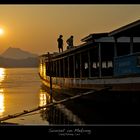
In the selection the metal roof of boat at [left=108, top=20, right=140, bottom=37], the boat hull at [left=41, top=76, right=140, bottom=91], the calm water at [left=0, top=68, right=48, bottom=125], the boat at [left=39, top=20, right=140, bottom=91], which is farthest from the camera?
the calm water at [left=0, top=68, right=48, bottom=125]

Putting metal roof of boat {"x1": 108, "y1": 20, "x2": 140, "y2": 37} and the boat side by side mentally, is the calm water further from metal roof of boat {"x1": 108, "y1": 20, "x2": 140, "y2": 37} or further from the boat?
metal roof of boat {"x1": 108, "y1": 20, "x2": 140, "y2": 37}

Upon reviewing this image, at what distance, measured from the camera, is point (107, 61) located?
13250mm

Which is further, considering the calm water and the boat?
the calm water

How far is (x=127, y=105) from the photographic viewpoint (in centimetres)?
860

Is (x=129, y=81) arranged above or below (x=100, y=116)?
above

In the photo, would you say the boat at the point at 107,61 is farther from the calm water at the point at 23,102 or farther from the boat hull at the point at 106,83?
the calm water at the point at 23,102

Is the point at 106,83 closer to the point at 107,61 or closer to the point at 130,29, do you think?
the point at 130,29

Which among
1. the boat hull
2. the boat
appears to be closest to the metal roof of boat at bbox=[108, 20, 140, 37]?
the boat

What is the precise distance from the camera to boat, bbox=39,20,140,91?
8.55 metres

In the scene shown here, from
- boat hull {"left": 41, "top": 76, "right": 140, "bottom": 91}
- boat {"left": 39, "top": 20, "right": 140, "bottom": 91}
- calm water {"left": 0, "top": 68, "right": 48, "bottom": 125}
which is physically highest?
boat {"left": 39, "top": 20, "right": 140, "bottom": 91}
